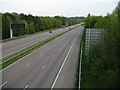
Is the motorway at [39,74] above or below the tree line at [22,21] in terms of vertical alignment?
below

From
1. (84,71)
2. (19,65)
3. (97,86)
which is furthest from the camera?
(19,65)

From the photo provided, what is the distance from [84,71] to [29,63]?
10108 mm

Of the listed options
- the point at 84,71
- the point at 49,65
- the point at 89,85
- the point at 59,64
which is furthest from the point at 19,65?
the point at 89,85

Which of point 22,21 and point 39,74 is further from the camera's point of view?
point 22,21

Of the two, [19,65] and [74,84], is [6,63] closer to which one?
[19,65]

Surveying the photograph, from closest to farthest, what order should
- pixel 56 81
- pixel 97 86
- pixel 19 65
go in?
pixel 97 86 < pixel 56 81 < pixel 19 65

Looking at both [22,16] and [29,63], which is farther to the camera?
[22,16]

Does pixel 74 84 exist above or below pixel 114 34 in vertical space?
below

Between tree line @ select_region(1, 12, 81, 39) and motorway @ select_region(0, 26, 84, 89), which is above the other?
tree line @ select_region(1, 12, 81, 39)

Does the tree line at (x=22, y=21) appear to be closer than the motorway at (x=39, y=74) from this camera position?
No

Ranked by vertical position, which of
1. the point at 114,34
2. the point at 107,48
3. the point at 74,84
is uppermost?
the point at 114,34

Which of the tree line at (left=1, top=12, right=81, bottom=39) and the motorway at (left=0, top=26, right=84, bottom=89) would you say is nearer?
the motorway at (left=0, top=26, right=84, bottom=89)

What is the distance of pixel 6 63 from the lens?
2738 centimetres

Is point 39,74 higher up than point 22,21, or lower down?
lower down
